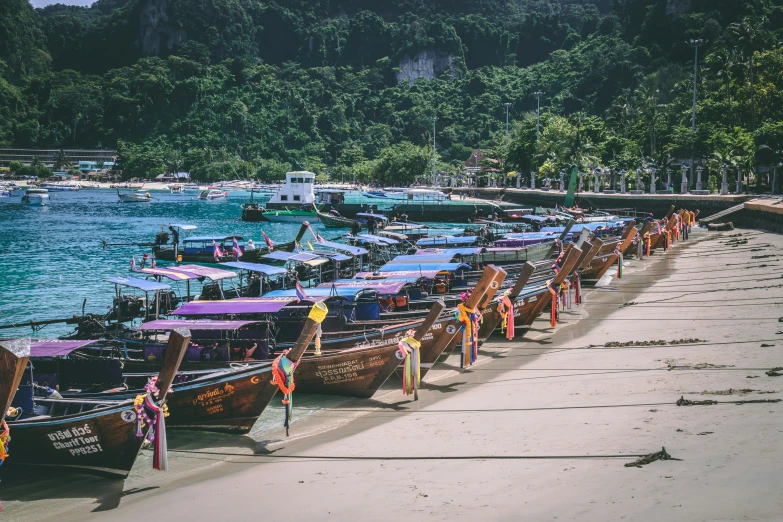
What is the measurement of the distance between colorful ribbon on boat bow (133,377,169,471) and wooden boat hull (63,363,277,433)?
209 cm

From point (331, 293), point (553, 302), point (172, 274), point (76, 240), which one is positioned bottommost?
point (76, 240)

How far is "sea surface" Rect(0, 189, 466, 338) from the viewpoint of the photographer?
123 feet

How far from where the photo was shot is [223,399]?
15.7 m

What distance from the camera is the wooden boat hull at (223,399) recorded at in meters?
15.4

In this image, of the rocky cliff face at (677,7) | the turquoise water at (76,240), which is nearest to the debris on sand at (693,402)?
the turquoise water at (76,240)

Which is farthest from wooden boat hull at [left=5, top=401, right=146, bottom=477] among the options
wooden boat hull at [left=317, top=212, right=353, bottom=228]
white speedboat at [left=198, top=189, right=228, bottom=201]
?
white speedboat at [left=198, top=189, right=228, bottom=201]

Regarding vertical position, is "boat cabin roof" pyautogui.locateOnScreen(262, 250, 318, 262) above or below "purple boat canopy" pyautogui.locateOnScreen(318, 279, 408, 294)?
above

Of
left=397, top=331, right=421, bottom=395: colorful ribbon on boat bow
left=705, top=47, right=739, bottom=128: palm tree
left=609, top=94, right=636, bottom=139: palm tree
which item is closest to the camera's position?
left=397, top=331, right=421, bottom=395: colorful ribbon on boat bow

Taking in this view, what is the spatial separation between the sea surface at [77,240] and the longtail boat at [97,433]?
8460mm

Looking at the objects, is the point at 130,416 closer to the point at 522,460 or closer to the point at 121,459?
the point at 121,459

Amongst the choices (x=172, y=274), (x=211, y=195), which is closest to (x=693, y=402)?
(x=172, y=274)

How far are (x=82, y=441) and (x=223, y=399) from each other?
2764 millimetres

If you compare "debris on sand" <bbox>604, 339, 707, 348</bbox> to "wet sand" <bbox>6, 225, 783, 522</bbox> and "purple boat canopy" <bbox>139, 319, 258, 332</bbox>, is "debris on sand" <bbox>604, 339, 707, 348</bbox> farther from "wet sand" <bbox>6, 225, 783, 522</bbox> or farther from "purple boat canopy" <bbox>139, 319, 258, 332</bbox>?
"purple boat canopy" <bbox>139, 319, 258, 332</bbox>

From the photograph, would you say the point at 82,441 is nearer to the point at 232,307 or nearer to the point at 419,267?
the point at 232,307
